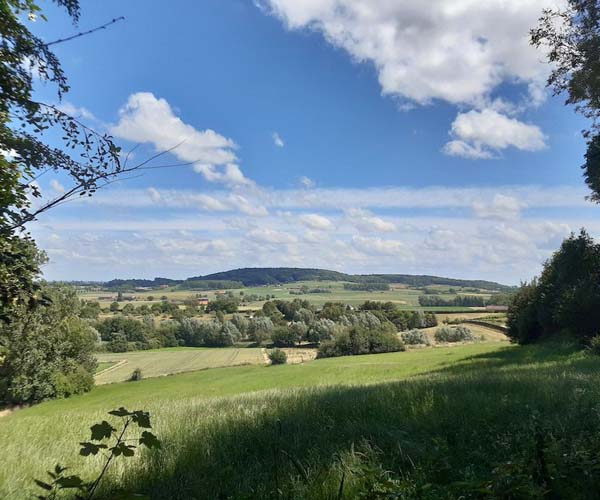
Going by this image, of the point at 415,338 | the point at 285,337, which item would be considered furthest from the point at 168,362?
the point at 415,338

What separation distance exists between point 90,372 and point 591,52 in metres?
52.8

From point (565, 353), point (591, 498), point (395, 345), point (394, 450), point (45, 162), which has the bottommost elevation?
point (395, 345)

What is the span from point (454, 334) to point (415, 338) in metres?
8.47

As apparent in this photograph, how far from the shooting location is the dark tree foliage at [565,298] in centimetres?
2823

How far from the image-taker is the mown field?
12.6ft

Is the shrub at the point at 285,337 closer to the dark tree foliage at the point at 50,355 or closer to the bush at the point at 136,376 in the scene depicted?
the bush at the point at 136,376

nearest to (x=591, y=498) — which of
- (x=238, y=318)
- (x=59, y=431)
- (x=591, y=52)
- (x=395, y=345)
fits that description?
(x=59, y=431)

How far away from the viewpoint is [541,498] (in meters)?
3.17

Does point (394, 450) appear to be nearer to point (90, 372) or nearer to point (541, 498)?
point (541, 498)

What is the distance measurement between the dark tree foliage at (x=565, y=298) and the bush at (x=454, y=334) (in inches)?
1704

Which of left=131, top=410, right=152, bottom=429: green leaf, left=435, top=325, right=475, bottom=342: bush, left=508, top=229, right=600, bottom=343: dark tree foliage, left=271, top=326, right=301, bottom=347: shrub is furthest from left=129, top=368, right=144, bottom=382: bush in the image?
left=131, top=410, right=152, bottom=429: green leaf

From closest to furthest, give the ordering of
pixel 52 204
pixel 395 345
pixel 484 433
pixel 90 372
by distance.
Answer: pixel 52 204, pixel 484 433, pixel 90 372, pixel 395 345

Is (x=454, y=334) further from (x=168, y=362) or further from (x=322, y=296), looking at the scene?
(x=322, y=296)

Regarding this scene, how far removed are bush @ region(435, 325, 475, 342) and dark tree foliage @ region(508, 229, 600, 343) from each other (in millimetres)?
43283
